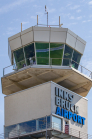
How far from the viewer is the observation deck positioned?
3819 centimetres

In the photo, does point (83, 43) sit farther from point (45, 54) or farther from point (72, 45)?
point (45, 54)

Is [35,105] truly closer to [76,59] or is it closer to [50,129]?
[50,129]

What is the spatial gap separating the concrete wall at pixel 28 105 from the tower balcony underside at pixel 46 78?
2.06m

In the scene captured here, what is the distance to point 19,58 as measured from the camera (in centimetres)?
4050

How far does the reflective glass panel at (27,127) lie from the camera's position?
36100mm

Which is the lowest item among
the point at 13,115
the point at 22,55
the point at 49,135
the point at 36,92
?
the point at 49,135

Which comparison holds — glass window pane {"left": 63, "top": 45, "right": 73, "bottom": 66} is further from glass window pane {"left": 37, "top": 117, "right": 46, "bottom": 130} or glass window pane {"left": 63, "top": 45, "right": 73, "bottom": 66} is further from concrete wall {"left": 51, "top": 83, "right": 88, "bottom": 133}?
glass window pane {"left": 37, "top": 117, "right": 46, "bottom": 130}

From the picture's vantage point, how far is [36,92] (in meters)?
37.5

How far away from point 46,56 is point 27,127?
29.0 ft

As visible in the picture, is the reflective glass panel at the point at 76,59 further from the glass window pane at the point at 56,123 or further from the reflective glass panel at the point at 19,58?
the glass window pane at the point at 56,123

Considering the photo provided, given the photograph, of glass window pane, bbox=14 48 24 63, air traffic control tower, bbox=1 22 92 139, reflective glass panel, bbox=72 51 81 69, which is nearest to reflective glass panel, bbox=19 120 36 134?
air traffic control tower, bbox=1 22 92 139

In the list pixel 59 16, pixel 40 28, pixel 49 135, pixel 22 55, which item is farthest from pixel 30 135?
pixel 59 16

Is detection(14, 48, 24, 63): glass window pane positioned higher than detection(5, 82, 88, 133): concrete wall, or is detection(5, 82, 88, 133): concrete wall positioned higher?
detection(14, 48, 24, 63): glass window pane

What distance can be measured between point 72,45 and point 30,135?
12.3 m
